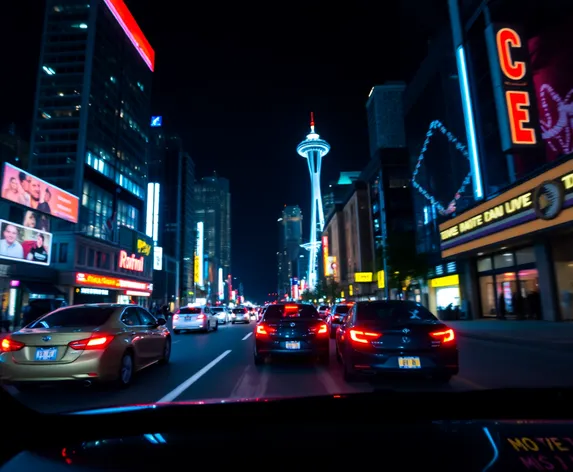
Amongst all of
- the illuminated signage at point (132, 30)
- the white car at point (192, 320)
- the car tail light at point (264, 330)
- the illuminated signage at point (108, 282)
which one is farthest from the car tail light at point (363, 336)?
the illuminated signage at point (132, 30)

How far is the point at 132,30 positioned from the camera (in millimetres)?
74625

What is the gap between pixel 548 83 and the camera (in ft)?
76.1

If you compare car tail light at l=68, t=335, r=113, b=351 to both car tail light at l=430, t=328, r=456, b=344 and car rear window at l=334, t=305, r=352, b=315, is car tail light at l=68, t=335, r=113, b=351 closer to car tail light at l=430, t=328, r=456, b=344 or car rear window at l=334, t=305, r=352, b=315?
car tail light at l=430, t=328, r=456, b=344

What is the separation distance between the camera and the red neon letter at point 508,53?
Result: 22016 mm

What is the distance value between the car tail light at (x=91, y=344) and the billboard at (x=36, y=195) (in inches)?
1248

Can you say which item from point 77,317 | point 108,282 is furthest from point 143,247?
point 77,317

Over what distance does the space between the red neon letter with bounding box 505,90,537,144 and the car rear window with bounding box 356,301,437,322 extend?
16775mm

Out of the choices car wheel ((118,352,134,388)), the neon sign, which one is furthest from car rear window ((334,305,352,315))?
the neon sign

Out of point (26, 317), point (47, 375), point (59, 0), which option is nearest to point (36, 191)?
point (26, 317)

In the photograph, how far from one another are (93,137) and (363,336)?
5993cm

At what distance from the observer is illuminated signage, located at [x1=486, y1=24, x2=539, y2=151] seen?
21328 mm

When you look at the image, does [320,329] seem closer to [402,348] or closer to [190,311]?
[402,348]

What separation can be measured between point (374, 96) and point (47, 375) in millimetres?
146027

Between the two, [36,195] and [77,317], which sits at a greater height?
[36,195]
